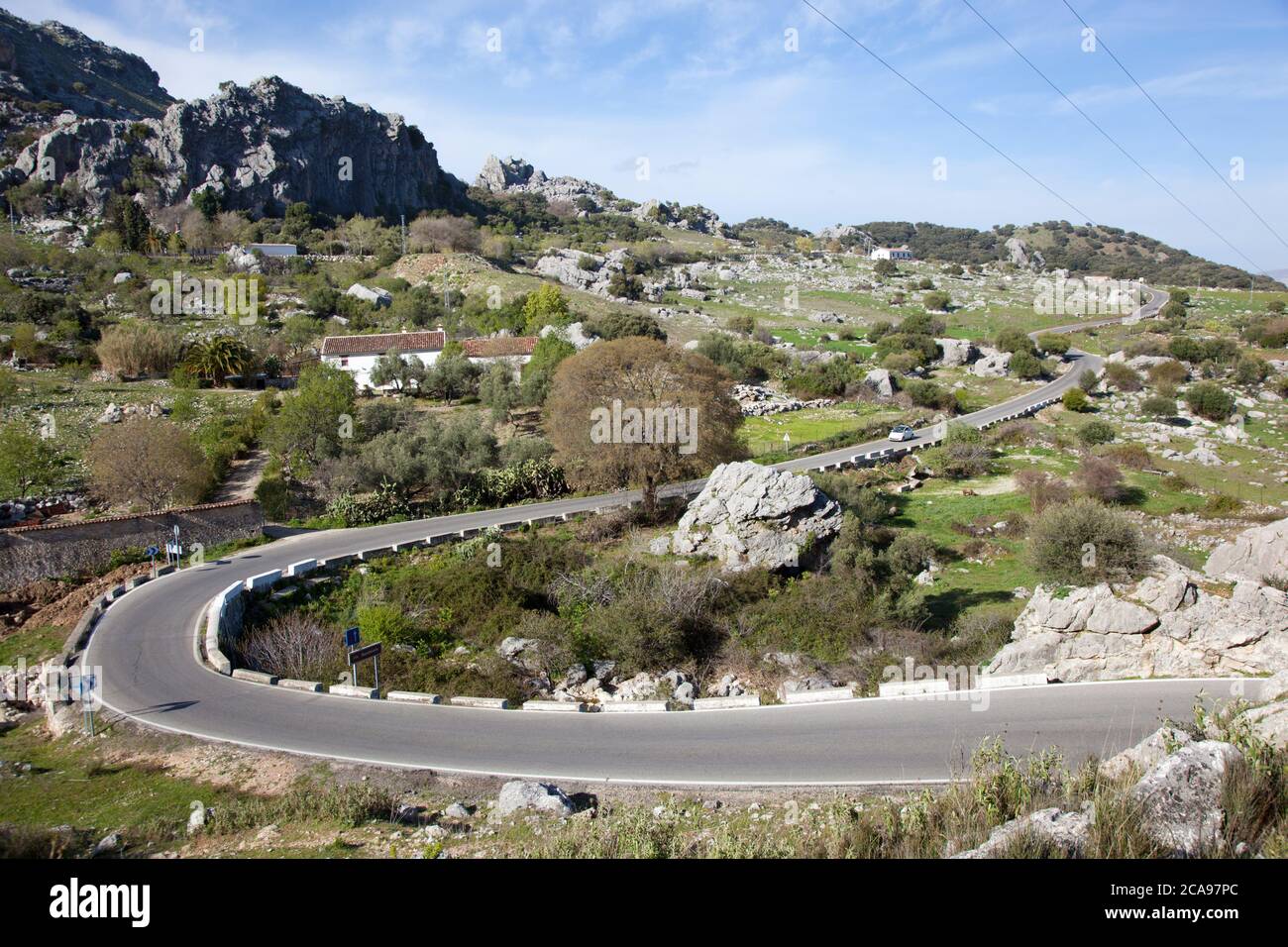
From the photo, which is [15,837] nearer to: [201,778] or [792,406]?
[201,778]

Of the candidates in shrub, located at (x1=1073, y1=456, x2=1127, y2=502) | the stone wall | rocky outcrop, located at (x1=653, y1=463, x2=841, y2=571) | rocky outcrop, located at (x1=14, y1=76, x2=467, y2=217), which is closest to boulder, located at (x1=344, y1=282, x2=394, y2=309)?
rocky outcrop, located at (x1=14, y1=76, x2=467, y2=217)

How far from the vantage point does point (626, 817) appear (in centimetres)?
720

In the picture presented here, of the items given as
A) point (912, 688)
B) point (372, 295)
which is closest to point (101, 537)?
point (912, 688)

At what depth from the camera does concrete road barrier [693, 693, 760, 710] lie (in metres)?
11.6

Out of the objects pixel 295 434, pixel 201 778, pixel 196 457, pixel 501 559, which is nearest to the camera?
pixel 201 778

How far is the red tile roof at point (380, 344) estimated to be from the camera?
45.0 m

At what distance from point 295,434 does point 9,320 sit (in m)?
32.1

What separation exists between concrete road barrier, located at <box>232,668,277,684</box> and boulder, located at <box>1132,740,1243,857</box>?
42.7 feet

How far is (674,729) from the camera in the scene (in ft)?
35.2

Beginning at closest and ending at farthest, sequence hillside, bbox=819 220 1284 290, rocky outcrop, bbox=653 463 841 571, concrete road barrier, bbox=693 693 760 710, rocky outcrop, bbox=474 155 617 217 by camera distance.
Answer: concrete road barrier, bbox=693 693 760 710 < rocky outcrop, bbox=653 463 841 571 < hillside, bbox=819 220 1284 290 < rocky outcrop, bbox=474 155 617 217

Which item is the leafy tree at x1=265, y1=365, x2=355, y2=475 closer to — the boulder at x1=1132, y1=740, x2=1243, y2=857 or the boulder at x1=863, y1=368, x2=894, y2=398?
the boulder at x1=1132, y1=740, x2=1243, y2=857

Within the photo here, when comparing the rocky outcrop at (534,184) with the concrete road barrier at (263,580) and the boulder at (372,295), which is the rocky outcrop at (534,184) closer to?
the boulder at (372,295)
